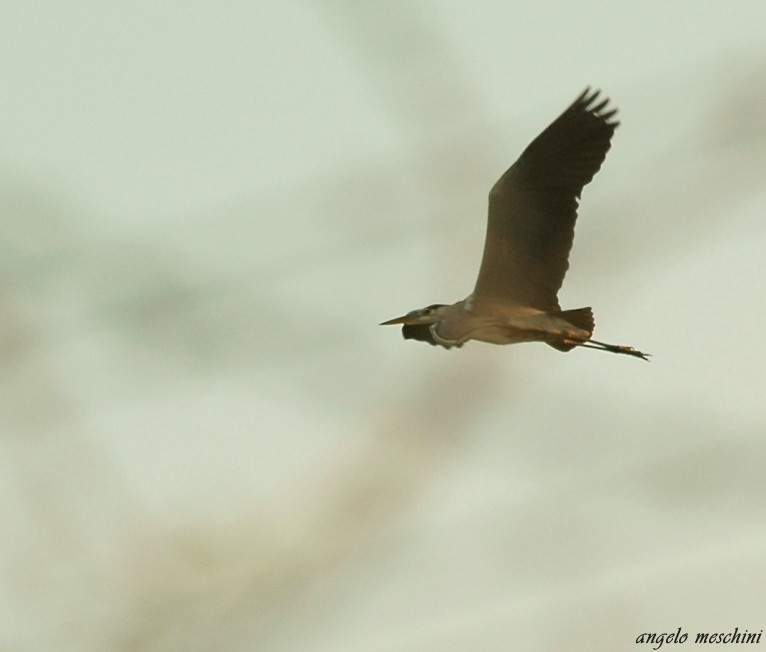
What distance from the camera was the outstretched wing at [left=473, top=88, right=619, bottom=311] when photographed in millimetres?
8086

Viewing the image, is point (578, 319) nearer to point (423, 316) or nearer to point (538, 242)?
point (538, 242)

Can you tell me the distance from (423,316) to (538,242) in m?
1.16

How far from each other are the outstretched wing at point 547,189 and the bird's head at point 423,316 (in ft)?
2.18

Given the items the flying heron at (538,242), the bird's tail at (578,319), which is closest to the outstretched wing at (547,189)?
the flying heron at (538,242)

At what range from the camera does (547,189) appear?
320 inches

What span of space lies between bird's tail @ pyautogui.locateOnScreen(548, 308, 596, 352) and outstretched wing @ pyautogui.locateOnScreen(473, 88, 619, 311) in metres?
0.42

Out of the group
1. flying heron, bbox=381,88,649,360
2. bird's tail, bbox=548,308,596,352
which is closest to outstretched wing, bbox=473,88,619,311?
flying heron, bbox=381,88,649,360

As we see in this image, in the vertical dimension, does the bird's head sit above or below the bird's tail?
above

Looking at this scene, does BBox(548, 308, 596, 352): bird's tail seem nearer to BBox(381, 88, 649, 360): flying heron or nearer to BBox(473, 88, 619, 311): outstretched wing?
BBox(381, 88, 649, 360): flying heron

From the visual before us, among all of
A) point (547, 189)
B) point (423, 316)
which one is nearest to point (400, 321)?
point (423, 316)

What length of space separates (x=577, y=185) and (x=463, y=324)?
52.3 inches

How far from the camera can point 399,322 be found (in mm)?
9297

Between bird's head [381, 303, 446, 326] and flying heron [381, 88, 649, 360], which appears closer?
flying heron [381, 88, 649, 360]

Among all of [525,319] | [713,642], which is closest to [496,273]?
[525,319]
